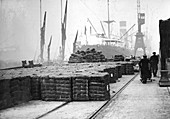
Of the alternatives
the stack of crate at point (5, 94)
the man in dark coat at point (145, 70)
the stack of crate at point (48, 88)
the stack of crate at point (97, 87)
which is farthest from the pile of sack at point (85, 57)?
the stack of crate at point (5, 94)

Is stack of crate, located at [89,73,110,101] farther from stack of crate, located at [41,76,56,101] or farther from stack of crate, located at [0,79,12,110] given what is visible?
stack of crate, located at [0,79,12,110]

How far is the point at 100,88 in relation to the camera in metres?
8.38

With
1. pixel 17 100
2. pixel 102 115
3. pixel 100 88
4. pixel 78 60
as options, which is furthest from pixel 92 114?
pixel 78 60

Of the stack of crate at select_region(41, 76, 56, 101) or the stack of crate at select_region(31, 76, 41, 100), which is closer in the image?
the stack of crate at select_region(41, 76, 56, 101)

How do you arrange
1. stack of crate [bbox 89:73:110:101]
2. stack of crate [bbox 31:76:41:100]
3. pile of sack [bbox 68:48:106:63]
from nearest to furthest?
stack of crate [bbox 89:73:110:101] < stack of crate [bbox 31:76:41:100] < pile of sack [bbox 68:48:106:63]

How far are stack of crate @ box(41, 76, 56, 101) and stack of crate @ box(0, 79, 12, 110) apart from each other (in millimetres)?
1363

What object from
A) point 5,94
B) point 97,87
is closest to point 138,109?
point 97,87

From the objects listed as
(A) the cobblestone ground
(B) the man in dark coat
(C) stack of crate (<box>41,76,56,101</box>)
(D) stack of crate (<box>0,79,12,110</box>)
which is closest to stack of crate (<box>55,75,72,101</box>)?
(C) stack of crate (<box>41,76,56,101</box>)

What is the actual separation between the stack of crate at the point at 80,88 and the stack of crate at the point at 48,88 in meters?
0.69

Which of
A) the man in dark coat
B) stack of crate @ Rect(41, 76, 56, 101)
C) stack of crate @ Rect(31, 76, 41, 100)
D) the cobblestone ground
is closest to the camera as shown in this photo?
the cobblestone ground

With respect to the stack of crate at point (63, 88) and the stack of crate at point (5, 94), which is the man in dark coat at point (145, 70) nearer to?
the stack of crate at point (63, 88)

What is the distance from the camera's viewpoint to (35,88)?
8.83 metres

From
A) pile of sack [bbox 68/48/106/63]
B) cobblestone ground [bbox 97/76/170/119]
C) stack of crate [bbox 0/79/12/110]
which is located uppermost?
pile of sack [bbox 68/48/106/63]

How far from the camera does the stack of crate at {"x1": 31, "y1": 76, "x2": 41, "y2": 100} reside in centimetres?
881
